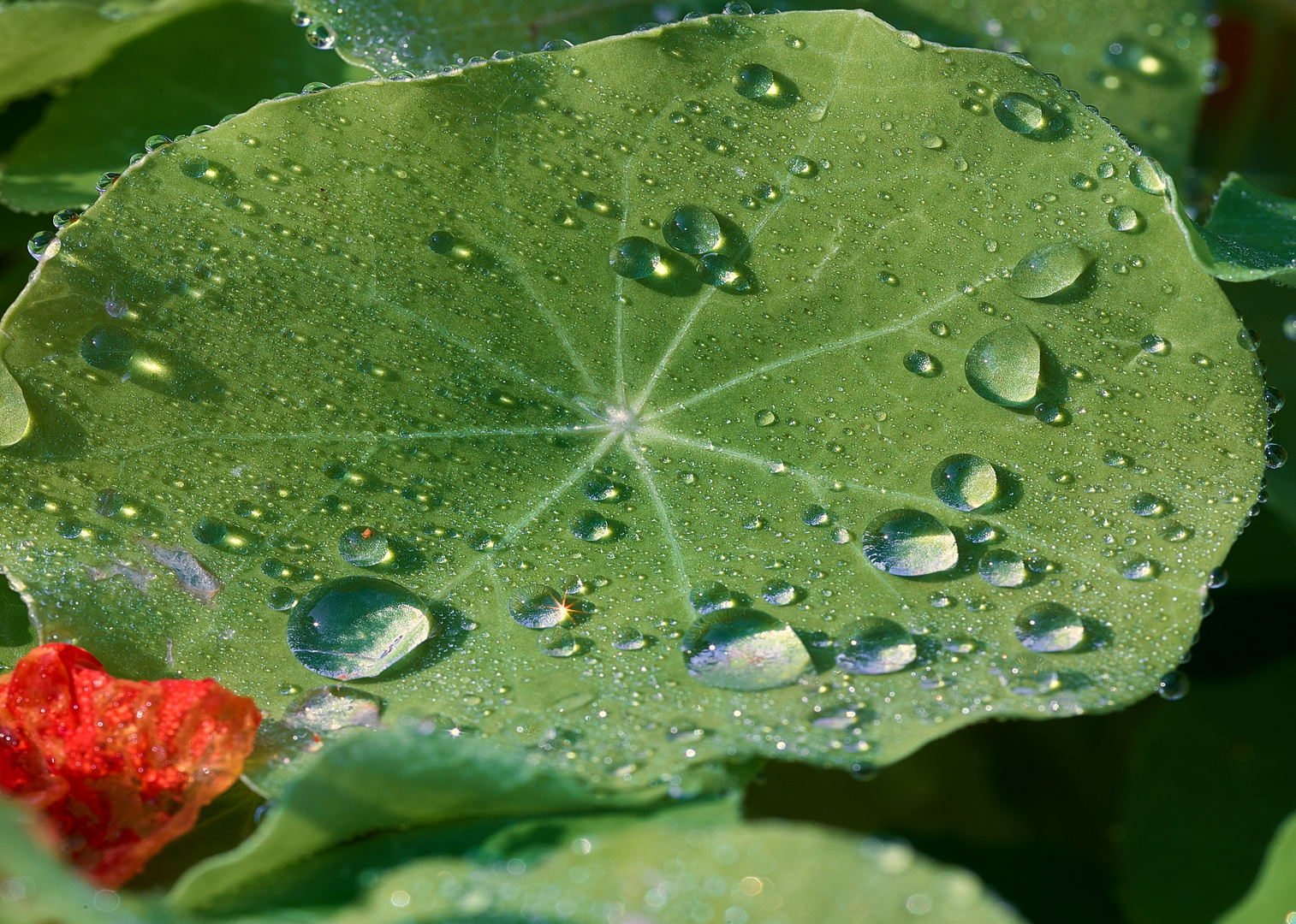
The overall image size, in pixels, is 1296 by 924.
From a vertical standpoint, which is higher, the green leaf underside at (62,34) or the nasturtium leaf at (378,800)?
the green leaf underside at (62,34)

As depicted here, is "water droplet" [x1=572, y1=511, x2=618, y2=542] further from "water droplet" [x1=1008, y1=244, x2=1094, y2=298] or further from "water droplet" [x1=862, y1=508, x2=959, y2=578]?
"water droplet" [x1=1008, y1=244, x2=1094, y2=298]

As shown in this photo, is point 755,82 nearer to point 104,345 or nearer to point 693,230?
point 693,230

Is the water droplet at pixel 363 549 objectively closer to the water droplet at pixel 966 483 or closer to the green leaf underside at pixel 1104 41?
the water droplet at pixel 966 483

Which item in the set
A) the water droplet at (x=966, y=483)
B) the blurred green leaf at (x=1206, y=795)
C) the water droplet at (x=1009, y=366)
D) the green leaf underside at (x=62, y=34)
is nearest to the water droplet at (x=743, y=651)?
the water droplet at (x=966, y=483)

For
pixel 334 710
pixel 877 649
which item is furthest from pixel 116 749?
pixel 877 649

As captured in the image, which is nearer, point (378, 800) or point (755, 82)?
point (378, 800)

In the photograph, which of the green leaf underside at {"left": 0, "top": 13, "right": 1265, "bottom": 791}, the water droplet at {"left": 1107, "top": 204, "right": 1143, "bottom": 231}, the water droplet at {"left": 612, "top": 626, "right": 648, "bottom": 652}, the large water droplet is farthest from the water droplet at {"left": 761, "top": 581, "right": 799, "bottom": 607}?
the large water droplet
